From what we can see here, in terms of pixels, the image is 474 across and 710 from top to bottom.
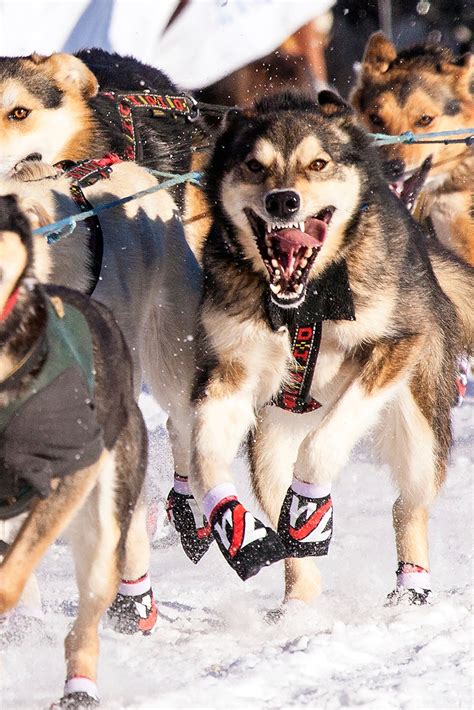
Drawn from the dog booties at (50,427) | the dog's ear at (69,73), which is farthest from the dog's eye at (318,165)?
the dog's ear at (69,73)

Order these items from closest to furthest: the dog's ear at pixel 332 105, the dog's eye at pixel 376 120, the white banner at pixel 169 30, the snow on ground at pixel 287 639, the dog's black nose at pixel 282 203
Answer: the snow on ground at pixel 287 639
the dog's black nose at pixel 282 203
the dog's ear at pixel 332 105
the dog's eye at pixel 376 120
the white banner at pixel 169 30

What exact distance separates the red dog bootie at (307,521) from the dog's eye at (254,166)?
3.07ft

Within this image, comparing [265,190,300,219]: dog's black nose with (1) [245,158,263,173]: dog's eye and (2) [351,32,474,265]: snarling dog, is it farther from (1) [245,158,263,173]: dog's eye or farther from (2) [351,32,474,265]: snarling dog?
(2) [351,32,474,265]: snarling dog

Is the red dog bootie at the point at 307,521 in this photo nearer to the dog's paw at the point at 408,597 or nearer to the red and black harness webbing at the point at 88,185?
the dog's paw at the point at 408,597

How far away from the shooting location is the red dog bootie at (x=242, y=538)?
3475 millimetres

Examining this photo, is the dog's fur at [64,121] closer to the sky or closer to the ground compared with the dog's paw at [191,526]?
closer to the sky

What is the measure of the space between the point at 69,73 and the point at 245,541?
2342mm

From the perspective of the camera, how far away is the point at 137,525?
152 inches

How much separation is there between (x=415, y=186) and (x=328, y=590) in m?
2.60

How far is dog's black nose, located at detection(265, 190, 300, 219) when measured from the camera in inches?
144

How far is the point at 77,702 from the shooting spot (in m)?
2.96

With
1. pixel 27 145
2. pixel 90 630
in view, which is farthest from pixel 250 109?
pixel 90 630

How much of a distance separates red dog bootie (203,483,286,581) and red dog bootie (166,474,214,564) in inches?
33.9

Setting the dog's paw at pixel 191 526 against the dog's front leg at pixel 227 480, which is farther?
the dog's paw at pixel 191 526
